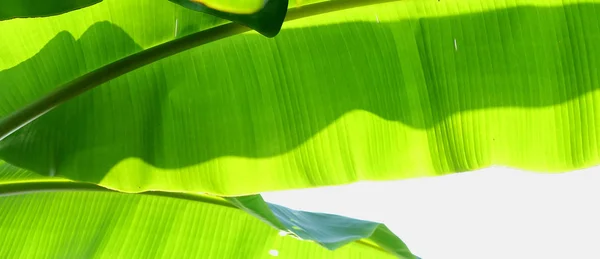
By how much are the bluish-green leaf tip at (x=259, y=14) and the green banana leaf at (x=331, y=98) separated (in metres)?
0.36

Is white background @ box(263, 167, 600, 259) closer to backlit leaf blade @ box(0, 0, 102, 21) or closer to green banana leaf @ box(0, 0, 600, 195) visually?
green banana leaf @ box(0, 0, 600, 195)

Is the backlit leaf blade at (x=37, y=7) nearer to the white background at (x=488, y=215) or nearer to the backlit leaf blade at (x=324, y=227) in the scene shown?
the backlit leaf blade at (x=324, y=227)

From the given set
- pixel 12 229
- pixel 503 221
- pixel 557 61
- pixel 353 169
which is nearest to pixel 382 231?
pixel 353 169

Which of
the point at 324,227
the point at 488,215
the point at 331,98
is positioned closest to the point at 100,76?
the point at 331,98

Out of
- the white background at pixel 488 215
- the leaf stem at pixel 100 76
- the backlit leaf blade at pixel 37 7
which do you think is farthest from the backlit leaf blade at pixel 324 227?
the white background at pixel 488 215

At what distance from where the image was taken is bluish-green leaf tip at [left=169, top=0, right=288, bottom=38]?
0.71 ft

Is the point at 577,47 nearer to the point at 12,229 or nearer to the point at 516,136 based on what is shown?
the point at 516,136

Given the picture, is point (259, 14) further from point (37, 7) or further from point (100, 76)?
point (100, 76)

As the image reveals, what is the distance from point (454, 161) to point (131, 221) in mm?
459

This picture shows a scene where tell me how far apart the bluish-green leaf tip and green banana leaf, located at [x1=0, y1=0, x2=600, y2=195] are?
1.19ft

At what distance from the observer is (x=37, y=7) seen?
25cm

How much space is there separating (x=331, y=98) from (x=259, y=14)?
0.38 m

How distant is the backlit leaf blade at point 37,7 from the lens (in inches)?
9.1

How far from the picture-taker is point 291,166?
61 cm
